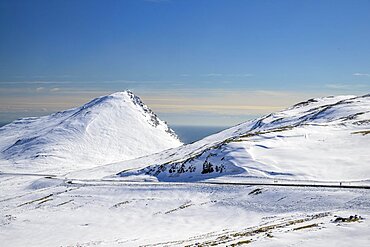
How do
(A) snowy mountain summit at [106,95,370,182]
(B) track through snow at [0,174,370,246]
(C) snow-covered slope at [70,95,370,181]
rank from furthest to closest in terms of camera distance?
(C) snow-covered slope at [70,95,370,181]
(A) snowy mountain summit at [106,95,370,182]
(B) track through snow at [0,174,370,246]

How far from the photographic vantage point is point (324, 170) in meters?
66.6

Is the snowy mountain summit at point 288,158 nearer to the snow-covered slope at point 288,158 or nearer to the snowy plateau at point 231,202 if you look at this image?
the snow-covered slope at point 288,158

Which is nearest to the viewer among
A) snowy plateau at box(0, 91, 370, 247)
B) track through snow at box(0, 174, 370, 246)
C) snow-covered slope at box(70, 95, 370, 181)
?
track through snow at box(0, 174, 370, 246)

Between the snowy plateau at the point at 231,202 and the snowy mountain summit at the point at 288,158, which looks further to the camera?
the snowy mountain summit at the point at 288,158

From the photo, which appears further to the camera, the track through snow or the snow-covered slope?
the snow-covered slope

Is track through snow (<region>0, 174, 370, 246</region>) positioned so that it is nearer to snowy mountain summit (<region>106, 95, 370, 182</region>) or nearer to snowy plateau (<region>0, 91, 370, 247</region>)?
snowy plateau (<region>0, 91, 370, 247</region>)

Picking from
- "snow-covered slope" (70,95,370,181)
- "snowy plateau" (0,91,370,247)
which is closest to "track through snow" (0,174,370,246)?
"snowy plateau" (0,91,370,247)

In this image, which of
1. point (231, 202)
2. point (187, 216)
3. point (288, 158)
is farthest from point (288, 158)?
point (187, 216)

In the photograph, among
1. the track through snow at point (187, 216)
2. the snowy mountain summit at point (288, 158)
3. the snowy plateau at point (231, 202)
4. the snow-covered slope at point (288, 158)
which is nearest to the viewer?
the track through snow at point (187, 216)

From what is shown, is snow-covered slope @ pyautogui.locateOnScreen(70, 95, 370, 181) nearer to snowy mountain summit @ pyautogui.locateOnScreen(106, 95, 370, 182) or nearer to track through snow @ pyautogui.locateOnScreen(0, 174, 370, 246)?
snowy mountain summit @ pyautogui.locateOnScreen(106, 95, 370, 182)

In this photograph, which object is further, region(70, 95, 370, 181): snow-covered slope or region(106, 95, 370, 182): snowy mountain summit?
region(70, 95, 370, 181): snow-covered slope

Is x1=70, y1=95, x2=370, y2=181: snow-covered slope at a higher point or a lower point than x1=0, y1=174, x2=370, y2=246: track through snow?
higher

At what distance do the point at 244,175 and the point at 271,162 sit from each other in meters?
6.74

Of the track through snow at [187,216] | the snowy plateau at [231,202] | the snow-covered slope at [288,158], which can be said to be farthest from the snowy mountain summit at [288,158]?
the track through snow at [187,216]
